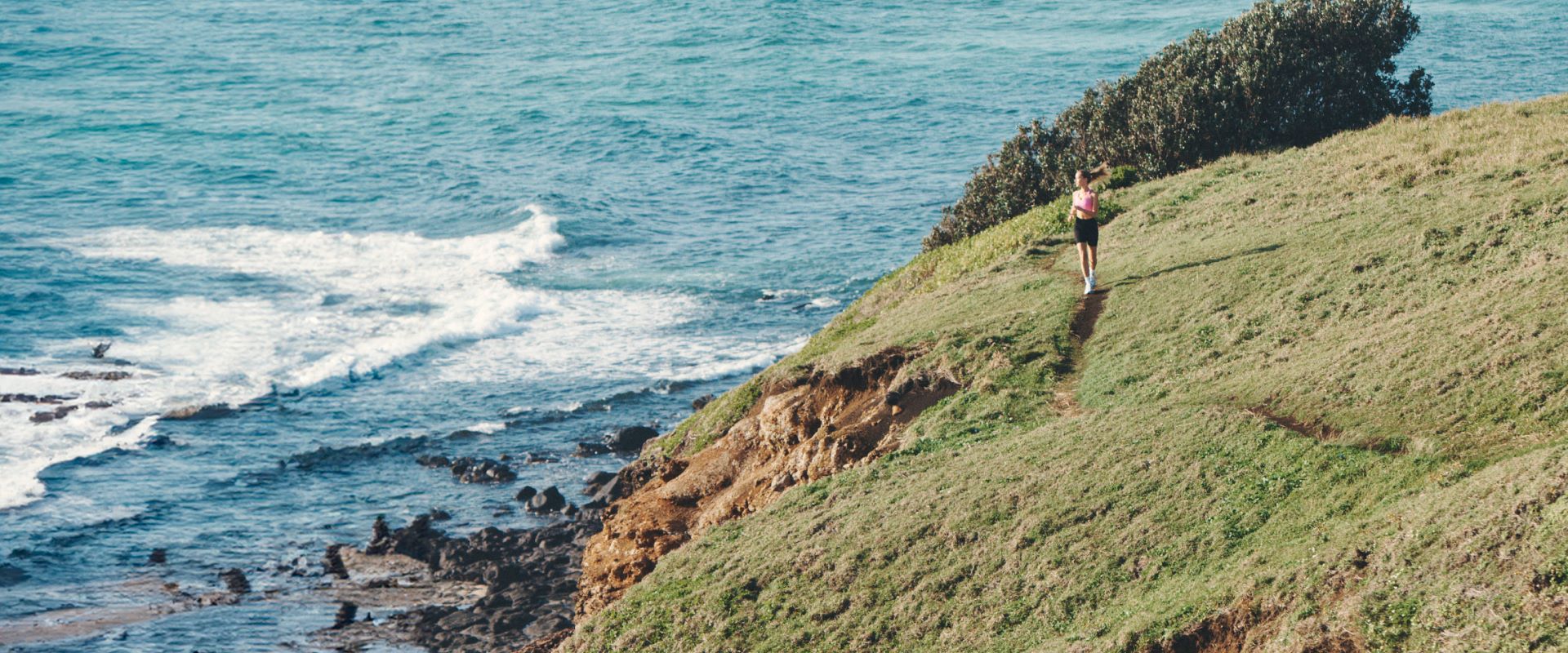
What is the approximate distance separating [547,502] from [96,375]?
20.2 metres

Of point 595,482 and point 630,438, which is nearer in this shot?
point 595,482

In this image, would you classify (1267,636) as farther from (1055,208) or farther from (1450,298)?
(1055,208)

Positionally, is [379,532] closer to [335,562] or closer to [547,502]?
[335,562]

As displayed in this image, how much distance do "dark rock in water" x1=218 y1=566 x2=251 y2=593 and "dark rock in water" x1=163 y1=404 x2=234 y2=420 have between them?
38.9ft

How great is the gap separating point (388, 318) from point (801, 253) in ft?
56.4

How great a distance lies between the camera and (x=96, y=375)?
4594 cm

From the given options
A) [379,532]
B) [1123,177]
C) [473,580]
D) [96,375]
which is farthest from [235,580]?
[1123,177]

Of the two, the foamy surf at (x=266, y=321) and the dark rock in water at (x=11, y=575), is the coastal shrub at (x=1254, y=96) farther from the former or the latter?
the dark rock in water at (x=11, y=575)

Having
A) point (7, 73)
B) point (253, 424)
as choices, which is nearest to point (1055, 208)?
point (253, 424)

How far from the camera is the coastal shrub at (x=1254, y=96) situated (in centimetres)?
3666

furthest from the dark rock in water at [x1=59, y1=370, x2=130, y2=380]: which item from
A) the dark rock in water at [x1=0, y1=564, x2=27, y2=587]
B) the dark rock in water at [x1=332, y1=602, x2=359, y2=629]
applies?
the dark rock in water at [x1=332, y1=602, x2=359, y2=629]

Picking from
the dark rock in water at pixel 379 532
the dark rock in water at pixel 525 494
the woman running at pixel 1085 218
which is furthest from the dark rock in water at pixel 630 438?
the woman running at pixel 1085 218

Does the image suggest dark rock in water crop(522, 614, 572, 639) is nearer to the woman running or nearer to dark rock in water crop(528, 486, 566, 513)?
dark rock in water crop(528, 486, 566, 513)

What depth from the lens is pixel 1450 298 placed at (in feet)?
70.5
